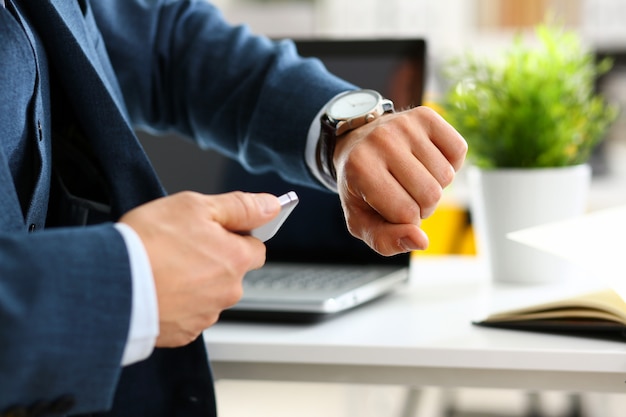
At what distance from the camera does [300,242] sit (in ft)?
3.61

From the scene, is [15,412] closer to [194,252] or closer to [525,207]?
[194,252]

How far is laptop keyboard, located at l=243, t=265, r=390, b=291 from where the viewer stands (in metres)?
0.93

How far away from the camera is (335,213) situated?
3.60ft

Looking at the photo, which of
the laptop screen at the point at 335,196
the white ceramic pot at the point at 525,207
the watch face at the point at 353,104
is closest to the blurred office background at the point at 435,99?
the laptop screen at the point at 335,196

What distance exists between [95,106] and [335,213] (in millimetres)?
448

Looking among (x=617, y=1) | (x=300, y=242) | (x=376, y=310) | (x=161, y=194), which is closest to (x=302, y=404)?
(x=300, y=242)

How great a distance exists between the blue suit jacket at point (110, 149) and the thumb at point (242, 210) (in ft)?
0.23

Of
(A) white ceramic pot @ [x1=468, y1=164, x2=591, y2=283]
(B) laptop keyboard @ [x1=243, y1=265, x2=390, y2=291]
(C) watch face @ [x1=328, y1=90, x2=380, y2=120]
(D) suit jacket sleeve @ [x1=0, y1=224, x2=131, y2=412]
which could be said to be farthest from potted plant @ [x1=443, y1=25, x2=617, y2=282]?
(D) suit jacket sleeve @ [x1=0, y1=224, x2=131, y2=412]

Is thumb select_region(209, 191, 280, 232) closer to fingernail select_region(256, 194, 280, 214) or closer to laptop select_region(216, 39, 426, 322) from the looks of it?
fingernail select_region(256, 194, 280, 214)

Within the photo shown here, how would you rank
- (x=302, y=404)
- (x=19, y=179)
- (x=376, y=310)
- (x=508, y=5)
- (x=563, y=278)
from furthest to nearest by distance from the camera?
(x=508, y=5) → (x=302, y=404) → (x=563, y=278) → (x=376, y=310) → (x=19, y=179)

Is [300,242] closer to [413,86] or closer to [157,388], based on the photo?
[413,86]

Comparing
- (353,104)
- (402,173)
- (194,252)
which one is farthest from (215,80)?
(194,252)

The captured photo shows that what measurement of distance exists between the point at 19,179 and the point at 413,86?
541 mm

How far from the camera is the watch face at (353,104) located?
774mm
